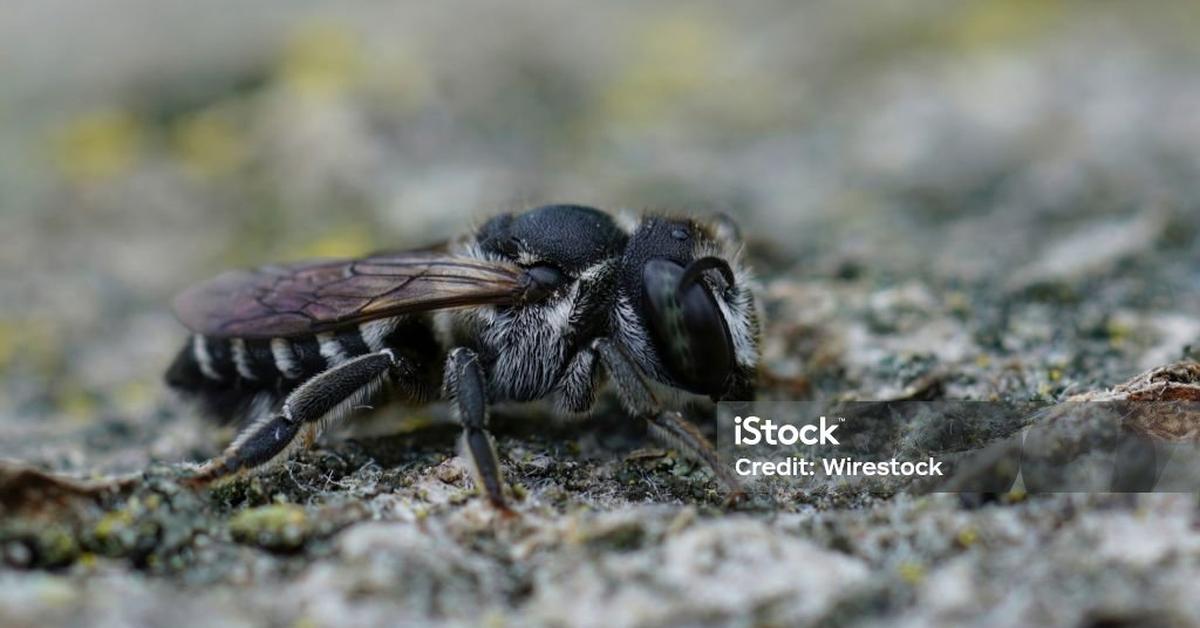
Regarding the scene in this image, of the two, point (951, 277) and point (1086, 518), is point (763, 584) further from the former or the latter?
point (951, 277)

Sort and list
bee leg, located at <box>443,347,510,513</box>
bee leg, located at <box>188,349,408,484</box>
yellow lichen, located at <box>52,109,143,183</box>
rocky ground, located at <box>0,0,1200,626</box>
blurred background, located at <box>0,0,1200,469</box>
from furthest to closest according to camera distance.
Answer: yellow lichen, located at <box>52,109,143,183</box>
blurred background, located at <box>0,0,1200,469</box>
bee leg, located at <box>188,349,408,484</box>
bee leg, located at <box>443,347,510,513</box>
rocky ground, located at <box>0,0,1200,626</box>

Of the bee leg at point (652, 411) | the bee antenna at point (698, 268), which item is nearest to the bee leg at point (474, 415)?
the bee leg at point (652, 411)

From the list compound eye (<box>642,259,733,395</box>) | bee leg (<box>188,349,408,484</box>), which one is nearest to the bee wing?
bee leg (<box>188,349,408,484</box>)

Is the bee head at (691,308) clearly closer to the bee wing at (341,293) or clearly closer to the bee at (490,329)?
the bee at (490,329)

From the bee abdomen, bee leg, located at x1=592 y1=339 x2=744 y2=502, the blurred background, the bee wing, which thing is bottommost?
bee leg, located at x1=592 y1=339 x2=744 y2=502

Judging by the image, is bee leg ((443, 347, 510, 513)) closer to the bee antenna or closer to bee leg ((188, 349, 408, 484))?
bee leg ((188, 349, 408, 484))

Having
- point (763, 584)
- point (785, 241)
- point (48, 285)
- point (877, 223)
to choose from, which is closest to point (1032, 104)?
point (877, 223)
